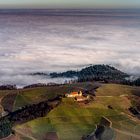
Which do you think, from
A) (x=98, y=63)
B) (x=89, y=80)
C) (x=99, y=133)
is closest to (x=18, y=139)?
(x=99, y=133)

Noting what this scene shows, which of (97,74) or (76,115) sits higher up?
(97,74)

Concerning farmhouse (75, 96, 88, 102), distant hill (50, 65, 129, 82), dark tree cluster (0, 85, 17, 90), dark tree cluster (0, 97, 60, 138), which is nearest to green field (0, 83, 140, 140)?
farmhouse (75, 96, 88, 102)

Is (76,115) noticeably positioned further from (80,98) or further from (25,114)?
(25,114)

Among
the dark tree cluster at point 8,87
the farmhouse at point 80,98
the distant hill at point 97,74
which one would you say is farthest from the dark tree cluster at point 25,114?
the distant hill at point 97,74

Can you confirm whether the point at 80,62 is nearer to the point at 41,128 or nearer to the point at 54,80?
the point at 54,80

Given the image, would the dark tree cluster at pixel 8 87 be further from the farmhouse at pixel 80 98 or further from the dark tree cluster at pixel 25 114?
the farmhouse at pixel 80 98

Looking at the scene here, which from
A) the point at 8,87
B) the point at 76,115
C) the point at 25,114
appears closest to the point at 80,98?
the point at 76,115

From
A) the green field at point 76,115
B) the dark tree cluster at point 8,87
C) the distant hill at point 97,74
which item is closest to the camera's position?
the green field at point 76,115

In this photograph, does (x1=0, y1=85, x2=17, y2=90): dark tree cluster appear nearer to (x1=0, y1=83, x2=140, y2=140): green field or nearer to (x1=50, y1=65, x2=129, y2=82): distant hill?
(x1=0, y1=83, x2=140, y2=140): green field
